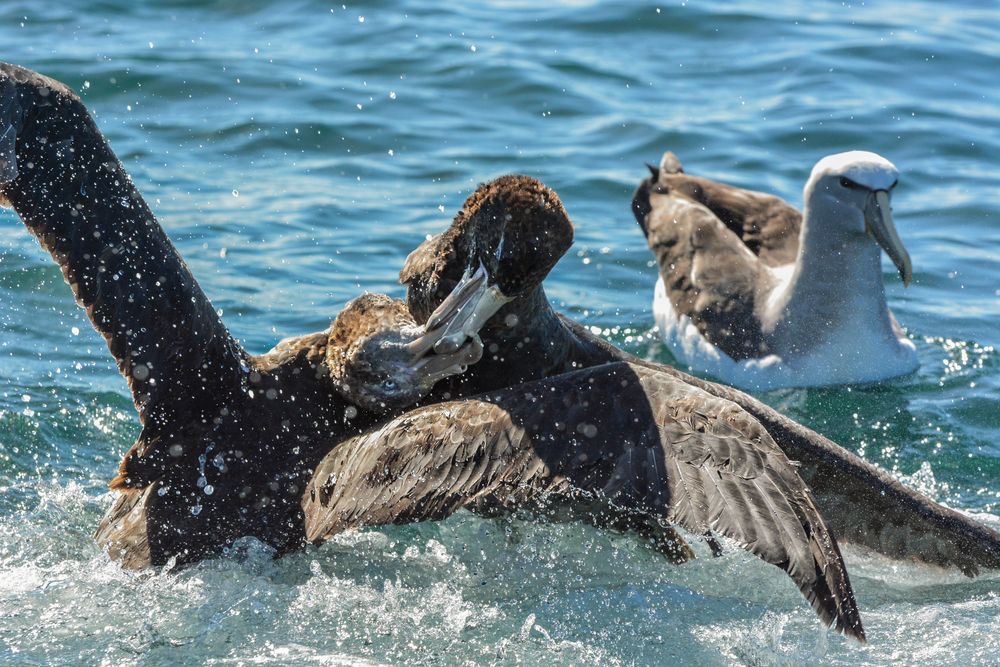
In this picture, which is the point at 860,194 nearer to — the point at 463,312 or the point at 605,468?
the point at 463,312

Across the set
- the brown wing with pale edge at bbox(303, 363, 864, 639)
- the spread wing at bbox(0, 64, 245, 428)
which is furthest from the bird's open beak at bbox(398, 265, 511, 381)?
the spread wing at bbox(0, 64, 245, 428)

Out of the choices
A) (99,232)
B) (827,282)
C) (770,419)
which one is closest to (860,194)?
(827,282)

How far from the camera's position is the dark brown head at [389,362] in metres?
5.46

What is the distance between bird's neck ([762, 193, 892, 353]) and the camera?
28.6 feet

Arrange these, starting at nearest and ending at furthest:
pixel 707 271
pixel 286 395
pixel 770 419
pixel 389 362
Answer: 1. pixel 770 419
2. pixel 389 362
3. pixel 286 395
4. pixel 707 271

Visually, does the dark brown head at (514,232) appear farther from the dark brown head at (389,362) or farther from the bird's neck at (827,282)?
the bird's neck at (827,282)

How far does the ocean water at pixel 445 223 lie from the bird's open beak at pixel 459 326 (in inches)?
25.1

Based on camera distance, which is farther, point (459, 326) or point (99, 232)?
point (99, 232)

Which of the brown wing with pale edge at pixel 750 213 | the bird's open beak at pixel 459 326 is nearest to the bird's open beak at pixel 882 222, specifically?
the brown wing with pale edge at pixel 750 213

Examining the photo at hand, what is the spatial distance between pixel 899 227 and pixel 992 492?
4.24 metres

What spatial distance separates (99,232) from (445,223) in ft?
15.9

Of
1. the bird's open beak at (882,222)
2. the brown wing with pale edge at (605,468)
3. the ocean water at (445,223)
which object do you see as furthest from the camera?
the bird's open beak at (882,222)

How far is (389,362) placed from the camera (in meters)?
5.55

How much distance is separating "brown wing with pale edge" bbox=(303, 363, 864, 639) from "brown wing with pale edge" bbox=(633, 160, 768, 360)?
379 cm
